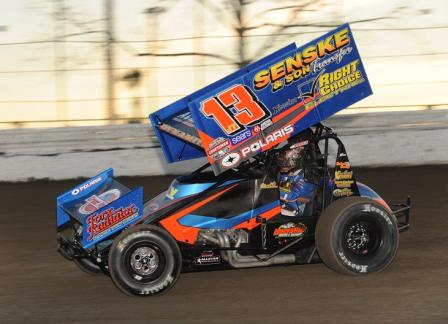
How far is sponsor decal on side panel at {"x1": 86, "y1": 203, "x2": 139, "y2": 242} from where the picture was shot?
6.99 m

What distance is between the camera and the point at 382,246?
23.9 feet

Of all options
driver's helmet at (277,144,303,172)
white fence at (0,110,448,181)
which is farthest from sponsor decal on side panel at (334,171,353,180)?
white fence at (0,110,448,181)

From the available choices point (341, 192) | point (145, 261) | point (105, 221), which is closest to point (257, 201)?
point (341, 192)

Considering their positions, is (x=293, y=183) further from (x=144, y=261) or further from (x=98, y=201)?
(x=98, y=201)

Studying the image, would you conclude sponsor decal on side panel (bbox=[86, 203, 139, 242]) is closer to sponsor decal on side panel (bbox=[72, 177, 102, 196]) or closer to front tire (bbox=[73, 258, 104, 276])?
front tire (bbox=[73, 258, 104, 276])

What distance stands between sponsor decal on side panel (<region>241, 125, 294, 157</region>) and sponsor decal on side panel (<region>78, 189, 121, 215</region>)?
1442 mm

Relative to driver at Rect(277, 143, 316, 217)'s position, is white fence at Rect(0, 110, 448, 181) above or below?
above

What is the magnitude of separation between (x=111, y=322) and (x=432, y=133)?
28.1ft

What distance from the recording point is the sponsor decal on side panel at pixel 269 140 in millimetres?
7184

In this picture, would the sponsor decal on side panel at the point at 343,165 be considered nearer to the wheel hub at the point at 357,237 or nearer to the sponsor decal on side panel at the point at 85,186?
the wheel hub at the point at 357,237

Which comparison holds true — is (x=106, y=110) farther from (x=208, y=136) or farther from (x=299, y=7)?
(x=208, y=136)

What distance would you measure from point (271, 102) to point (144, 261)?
71.3 inches

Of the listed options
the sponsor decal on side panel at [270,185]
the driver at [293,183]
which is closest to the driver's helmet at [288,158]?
the driver at [293,183]

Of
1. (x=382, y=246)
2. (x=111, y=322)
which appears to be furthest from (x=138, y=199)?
(x=382, y=246)
